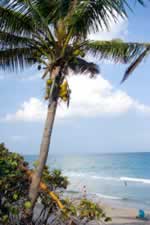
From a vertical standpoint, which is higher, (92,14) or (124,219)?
(92,14)

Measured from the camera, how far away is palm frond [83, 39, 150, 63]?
22.0 feet

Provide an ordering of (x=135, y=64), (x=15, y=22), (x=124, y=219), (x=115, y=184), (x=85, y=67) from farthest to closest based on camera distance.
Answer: (x=115, y=184), (x=124, y=219), (x=85, y=67), (x=135, y=64), (x=15, y=22)

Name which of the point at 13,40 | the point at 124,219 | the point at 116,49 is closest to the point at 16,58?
the point at 13,40

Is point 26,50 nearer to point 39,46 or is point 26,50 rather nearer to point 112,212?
point 39,46

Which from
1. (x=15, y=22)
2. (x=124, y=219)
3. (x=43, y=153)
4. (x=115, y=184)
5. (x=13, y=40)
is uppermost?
(x=15, y=22)

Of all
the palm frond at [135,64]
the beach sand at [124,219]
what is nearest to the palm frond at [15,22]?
the palm frond at [135,64]

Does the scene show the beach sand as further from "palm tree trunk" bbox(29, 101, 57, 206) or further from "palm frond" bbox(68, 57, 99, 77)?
"palm tree trunk" bbox(29, 101, 57, 206)

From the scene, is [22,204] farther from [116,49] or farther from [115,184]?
[115,184]

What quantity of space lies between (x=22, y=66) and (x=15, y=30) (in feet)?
2.91

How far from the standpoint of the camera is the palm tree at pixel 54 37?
19.8ft

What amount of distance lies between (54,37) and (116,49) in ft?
4.14

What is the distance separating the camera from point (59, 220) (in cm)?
615

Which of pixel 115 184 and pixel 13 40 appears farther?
pixel 115 184

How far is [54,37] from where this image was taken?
20.7 feet
